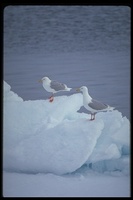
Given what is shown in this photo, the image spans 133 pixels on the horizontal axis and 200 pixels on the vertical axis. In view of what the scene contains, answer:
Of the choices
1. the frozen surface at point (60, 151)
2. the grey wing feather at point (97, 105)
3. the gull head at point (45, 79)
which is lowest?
the frozen surface at point (60, 151)

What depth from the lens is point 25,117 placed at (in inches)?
133

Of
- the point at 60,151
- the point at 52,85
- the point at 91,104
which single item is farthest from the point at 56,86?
the point at 60,151

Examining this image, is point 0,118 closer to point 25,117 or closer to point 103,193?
point 25,117

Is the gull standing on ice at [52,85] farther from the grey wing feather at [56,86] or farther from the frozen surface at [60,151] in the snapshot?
the frozen surface at [60,151]

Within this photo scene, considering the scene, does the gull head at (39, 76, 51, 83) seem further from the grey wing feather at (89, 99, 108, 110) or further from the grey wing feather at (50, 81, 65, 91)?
the grey wing feather at (89, 99, 108, 110)

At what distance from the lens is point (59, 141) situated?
3367mm

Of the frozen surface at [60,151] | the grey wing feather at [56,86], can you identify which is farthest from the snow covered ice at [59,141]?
the grey wing feather at [56,86]

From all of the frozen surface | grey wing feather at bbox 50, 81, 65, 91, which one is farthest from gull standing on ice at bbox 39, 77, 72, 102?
the frozen surface

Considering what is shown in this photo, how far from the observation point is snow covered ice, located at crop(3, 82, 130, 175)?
3.36m

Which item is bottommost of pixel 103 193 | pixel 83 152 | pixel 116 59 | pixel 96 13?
pixel 103 193

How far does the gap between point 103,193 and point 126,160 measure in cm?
22

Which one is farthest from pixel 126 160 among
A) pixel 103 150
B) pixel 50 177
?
pixel 50 177

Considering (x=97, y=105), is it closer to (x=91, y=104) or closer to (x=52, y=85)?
(x=91, y=104)

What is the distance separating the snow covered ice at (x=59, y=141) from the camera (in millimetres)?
3355
